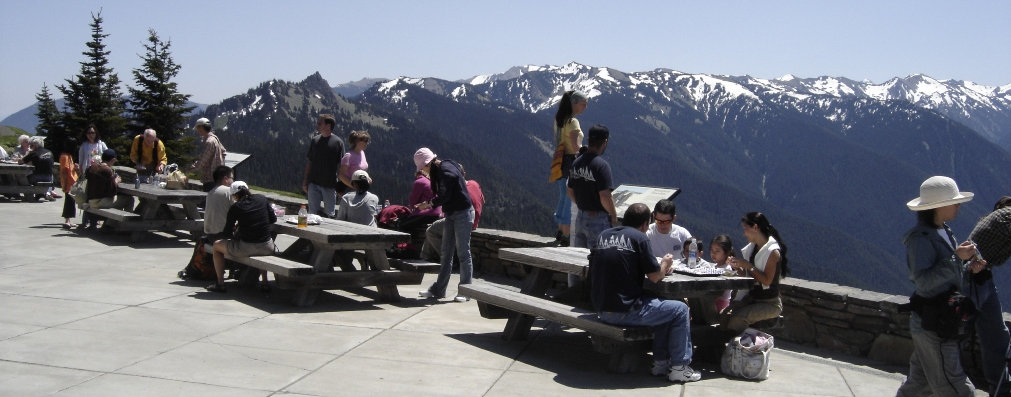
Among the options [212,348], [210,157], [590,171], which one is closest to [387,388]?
[212,348]

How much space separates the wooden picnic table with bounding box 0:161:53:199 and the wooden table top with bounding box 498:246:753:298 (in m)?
13.3

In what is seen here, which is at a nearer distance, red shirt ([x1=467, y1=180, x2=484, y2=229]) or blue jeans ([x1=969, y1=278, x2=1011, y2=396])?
blue jeans ([x1=969, y1=278, x2=1011, y2=396])

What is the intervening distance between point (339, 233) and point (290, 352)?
200cm

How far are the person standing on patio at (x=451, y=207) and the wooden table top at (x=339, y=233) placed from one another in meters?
0.46

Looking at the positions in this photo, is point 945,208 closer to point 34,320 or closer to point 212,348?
point 212,348

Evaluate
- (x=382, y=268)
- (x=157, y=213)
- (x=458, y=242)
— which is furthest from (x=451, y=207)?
(x=157, y=213)

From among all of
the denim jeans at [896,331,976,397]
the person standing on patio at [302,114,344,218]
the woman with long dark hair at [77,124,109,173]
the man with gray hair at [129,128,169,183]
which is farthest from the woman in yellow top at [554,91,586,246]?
the woman with long dark hair at [77,124,109,173]

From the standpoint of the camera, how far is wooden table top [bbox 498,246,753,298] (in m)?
6.27

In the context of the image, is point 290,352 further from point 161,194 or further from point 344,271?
point 161,194

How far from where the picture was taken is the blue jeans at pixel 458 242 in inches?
344

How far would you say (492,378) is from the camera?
240 inches

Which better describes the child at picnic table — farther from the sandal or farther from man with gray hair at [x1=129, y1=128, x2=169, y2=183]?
man with gray hair at [x1=129, y1=128, x2=169, y2=183]

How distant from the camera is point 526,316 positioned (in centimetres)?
723

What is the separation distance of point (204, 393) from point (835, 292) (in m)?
5.39
